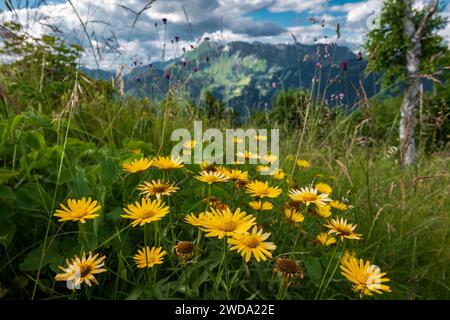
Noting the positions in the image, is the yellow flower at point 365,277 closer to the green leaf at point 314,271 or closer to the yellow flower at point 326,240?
the green leaf at point 314,271

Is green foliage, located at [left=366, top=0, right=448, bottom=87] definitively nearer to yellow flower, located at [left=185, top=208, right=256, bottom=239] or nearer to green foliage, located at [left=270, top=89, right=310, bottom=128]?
green foliage, located at [left=270, top=89, right=310, bottom=128]

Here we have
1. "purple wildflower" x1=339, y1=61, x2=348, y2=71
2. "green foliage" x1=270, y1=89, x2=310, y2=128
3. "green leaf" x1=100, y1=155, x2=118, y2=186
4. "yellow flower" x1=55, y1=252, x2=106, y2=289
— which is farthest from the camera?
"green foliage" x1=270, y1=89, x2=310, y2=128

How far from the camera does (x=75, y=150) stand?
123 centimetres

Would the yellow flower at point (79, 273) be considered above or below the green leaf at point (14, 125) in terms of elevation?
below

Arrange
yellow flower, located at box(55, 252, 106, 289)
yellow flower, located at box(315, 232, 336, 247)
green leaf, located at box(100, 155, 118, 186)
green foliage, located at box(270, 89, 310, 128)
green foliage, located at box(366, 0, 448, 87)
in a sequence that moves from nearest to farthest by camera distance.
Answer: yellow flower, located at box(55, 252, 106, 289), green leaf, located at box(100, 155, 118, 186), yellow flower, located at box(315, 232, 336, 247), green foliage, located at box(270, 89, 310, 128), green foliage, located at box(366, 0, 448, 87)

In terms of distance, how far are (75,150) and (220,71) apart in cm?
165

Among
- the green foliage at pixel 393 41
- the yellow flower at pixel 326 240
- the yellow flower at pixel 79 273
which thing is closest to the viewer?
the yellow flower at pixel 79 273

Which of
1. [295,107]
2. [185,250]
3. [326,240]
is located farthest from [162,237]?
[295,107]

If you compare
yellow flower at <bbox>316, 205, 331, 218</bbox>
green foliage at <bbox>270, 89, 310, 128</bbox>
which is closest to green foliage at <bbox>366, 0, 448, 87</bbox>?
green foliage at <bbox>270, 89, 310, 128</bbox>

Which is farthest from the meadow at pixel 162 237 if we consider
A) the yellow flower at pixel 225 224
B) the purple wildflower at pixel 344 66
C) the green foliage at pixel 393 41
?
the green foliage at pixel 393 41

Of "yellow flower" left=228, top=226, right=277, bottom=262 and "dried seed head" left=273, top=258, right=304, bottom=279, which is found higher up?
"yellow flower" left=228, top=226, right=277, bottom=262

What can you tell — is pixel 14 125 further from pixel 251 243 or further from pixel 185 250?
pixel 251 243

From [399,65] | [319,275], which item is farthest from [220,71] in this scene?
[399,65]
